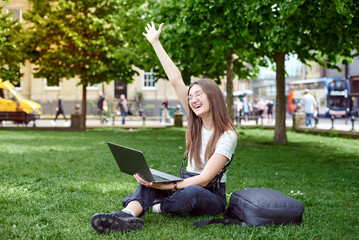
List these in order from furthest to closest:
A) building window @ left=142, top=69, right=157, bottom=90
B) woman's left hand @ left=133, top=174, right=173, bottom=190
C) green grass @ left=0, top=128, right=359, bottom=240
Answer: building window @ left=142, top=69, right=157, bottom=90, woman's left hand @ left=133, top=174, right=173, bottom=190, green grass @ left=0, top=128, right=359, bottom=240

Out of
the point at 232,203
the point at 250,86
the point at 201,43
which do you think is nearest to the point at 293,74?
the point at 250,86

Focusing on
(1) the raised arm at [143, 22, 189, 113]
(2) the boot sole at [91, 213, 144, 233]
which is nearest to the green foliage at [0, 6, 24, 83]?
(1) the raised arm at [143, 22, 189, 113]

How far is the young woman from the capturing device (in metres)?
4.52

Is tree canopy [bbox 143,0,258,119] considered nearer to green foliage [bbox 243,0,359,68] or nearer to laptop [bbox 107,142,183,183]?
green foliage [bbox 243,0,359,68]

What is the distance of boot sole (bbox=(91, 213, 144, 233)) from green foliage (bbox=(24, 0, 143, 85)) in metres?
17.6

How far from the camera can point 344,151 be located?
13727 millimetres

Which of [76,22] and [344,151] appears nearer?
[344,151]

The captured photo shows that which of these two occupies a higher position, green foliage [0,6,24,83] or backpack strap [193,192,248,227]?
green foliage [0,6,24,83]

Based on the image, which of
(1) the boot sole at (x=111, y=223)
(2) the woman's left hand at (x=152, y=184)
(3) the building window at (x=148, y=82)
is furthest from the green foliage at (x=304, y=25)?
(3) the building window at (x=148, y=82)

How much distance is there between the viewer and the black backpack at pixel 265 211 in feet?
14.7

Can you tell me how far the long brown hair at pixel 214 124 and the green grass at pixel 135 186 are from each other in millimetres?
687

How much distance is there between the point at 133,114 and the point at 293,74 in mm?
46482

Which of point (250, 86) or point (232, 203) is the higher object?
point (250, 86)

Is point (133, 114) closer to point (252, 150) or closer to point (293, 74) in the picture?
point (252, 150)
